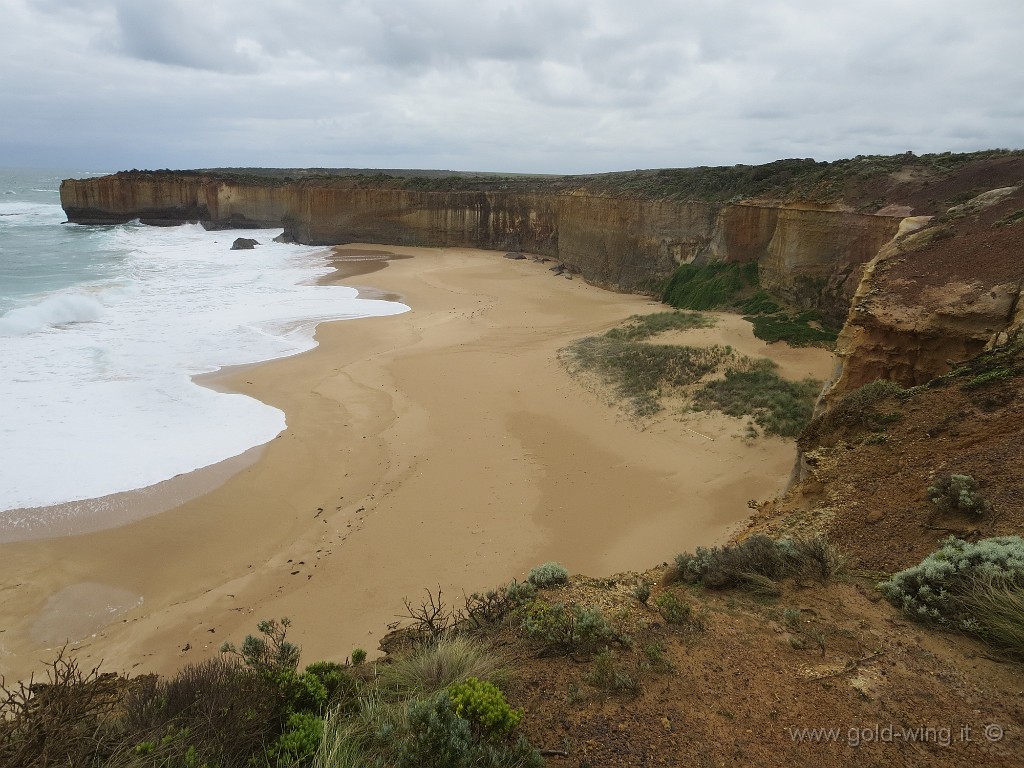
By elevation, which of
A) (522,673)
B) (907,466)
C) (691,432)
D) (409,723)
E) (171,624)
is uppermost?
Answer: (907,466)

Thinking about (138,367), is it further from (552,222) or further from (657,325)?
(552,222)

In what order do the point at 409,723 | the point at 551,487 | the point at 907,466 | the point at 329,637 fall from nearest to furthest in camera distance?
1. the point at 409,723
2. the point at 907,466
3. the point at 329,637
4. the point at 551,487

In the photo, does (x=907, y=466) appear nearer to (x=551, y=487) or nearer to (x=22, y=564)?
(x=551, y=487)

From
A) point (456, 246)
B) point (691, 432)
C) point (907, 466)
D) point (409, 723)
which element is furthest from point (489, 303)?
point (409, 723)

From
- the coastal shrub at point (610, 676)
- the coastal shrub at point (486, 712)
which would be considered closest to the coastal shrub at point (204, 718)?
the coastal shrub at point (486, 712)

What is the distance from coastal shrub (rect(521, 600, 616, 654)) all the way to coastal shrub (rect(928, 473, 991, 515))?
3100 mm

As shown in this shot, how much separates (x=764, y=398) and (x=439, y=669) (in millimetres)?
10696

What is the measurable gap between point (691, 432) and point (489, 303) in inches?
604

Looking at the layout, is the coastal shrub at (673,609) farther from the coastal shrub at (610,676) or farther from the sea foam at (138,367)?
the sea foam at (138,367)

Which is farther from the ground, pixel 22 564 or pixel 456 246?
pixel 456 246

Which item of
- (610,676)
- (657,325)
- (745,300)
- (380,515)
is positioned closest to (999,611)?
(610,676)

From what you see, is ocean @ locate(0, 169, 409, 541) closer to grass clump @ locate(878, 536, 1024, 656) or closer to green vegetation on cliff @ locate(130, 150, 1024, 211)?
grass clump @ locate(878, 536, 1024, 656)

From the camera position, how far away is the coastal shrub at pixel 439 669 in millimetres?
3979

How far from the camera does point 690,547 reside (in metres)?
8.51
